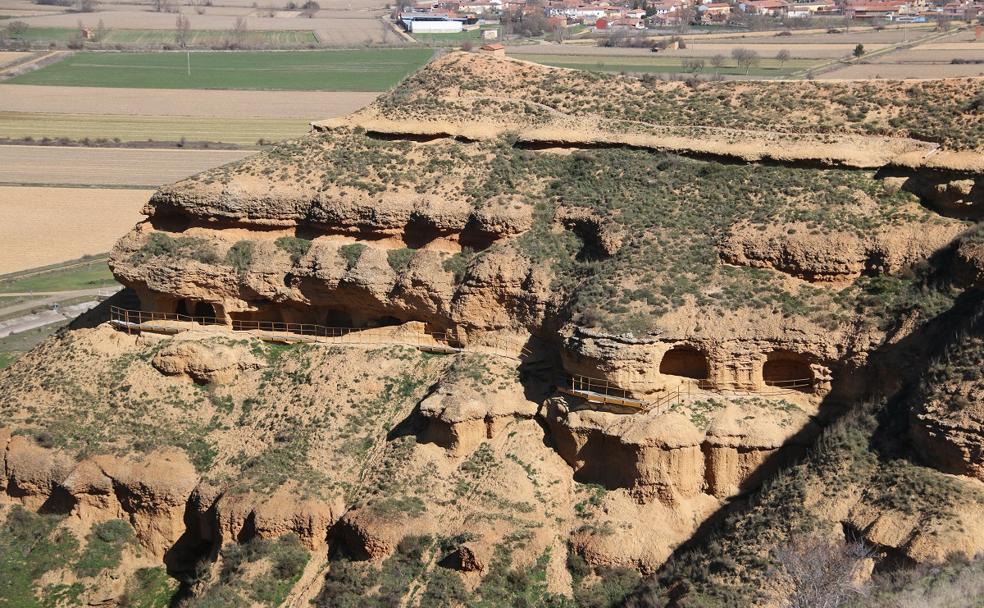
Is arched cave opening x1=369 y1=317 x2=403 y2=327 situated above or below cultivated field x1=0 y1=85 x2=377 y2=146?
below

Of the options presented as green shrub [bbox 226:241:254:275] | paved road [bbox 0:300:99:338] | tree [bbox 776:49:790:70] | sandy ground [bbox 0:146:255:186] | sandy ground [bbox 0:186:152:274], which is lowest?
paved road [bbox 0:300:99:338]

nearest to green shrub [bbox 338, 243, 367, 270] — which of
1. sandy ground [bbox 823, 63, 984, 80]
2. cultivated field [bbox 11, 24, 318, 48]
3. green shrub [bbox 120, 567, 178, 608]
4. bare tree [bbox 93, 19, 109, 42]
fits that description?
green shrub [bbox 120, 567, 178, 608]

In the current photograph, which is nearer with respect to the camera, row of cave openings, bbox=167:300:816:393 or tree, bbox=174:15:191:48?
row of cave openings, bbox=167:300:816:393

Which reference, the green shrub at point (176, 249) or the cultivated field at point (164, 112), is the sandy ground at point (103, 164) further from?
the green shrub at point (176, 249)

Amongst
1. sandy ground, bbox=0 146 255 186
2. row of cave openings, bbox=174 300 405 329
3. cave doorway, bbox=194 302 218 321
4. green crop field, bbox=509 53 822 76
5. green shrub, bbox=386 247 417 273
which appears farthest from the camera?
sandy ground, bbox=0 146 255 186

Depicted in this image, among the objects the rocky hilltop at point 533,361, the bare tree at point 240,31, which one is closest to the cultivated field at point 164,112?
the bare tree at point 240,31

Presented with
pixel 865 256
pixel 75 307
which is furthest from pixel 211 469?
pixel 75 307

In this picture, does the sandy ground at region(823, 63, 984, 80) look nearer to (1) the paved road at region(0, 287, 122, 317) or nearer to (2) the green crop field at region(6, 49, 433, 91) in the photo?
(1) the paved road at region(0, 287, 122, 317)
